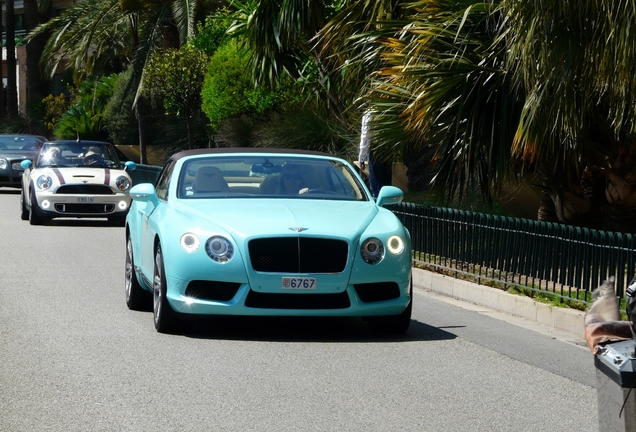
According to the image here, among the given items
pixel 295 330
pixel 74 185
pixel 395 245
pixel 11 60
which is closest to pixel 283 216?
pixel 395 245

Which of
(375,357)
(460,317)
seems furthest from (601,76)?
(375,357)

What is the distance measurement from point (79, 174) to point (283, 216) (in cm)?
1233

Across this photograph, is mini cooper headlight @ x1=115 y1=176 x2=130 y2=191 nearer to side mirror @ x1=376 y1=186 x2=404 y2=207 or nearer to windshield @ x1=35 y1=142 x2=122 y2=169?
windshield @ x1=35 y1=142 x2=122 y2=169

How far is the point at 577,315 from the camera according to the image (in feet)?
34.0

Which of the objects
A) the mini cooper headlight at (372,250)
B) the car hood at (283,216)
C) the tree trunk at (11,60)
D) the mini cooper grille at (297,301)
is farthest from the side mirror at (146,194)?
the tree trunk at (11,60)

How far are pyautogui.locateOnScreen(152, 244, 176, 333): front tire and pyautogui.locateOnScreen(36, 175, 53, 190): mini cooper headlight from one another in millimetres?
11599

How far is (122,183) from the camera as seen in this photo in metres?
21.1

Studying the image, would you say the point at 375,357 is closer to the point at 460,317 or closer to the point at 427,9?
the point at 460,317

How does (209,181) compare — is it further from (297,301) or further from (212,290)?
(297,301)

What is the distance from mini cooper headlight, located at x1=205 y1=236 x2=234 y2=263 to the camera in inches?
352

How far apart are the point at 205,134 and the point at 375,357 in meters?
30.8

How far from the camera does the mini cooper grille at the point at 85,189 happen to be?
811 inches

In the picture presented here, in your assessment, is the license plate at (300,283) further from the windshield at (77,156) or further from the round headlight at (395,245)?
the windshield at (77,156)

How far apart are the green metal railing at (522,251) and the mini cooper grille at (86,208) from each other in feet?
24.8
